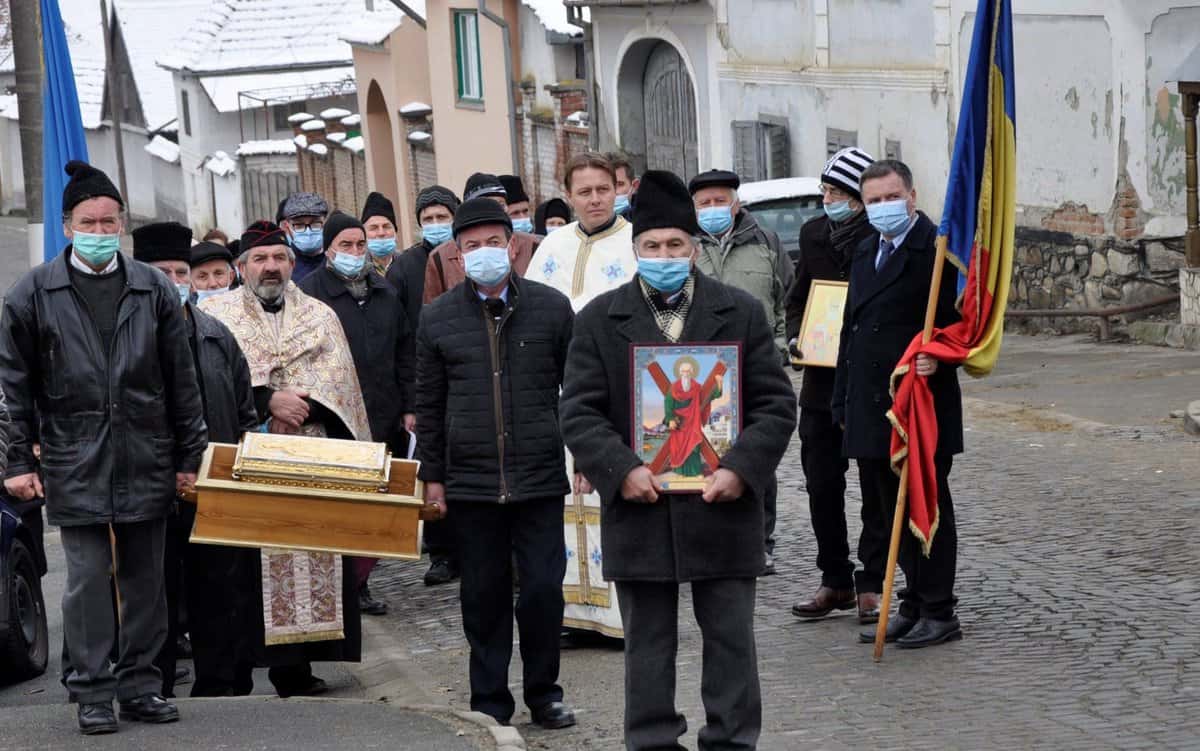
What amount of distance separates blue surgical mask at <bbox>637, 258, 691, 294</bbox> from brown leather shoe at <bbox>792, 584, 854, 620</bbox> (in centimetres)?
286

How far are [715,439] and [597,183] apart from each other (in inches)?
96.9

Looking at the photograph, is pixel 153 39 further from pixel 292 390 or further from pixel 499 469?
pixel 499 469

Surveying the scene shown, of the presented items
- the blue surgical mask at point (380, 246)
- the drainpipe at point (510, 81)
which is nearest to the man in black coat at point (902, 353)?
the blue surgical mask at point (380, 246)

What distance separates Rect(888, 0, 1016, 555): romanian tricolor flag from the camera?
796 centimetres

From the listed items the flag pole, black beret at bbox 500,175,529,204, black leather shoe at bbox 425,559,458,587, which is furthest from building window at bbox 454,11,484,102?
the flag pole

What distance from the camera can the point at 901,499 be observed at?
7977mm

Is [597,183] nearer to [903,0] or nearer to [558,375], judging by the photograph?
[558,375]

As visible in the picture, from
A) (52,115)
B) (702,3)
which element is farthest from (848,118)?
(52,115)

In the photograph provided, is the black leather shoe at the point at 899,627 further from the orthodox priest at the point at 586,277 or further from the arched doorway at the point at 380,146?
the arched doorway at the point at 380,146

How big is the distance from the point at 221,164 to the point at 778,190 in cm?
3191

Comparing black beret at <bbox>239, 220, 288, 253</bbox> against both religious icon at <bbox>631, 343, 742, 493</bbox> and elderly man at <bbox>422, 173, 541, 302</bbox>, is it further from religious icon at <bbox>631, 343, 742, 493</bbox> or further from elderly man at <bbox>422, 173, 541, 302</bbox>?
religious icon at <bbox>631, 343, 742, 493</bbox>

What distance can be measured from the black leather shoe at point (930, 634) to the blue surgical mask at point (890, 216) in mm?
1558

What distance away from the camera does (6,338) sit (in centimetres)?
717

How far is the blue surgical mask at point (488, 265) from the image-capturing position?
24.7ft
